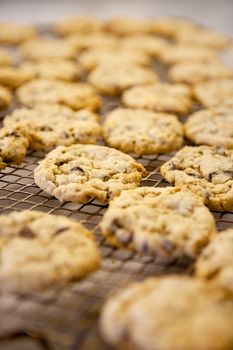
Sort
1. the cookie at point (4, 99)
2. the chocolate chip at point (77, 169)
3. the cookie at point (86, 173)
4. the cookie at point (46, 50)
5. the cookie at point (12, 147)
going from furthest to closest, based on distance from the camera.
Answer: the cookie at point (46, 50)
the cookie at point (4, 99)
the cookie at point (12, 147)
the chocolate chip at point (77, 169)
the cookie at point (86, 173)

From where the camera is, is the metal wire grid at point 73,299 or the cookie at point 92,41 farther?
the cookie at point 92,41

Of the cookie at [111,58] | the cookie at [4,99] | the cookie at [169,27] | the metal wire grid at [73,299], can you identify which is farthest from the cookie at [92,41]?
the metal wire grid at [73,299]

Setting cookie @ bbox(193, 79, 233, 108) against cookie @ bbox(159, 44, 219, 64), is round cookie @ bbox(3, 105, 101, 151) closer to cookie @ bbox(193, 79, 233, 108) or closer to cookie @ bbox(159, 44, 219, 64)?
cookie @ bbox(193, 79, 233, 108)

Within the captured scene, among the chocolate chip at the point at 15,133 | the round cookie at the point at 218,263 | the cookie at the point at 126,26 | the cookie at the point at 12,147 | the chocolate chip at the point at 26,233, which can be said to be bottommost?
the round cookie at the point at 218,263

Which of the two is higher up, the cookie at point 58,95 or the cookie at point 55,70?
the cookie at point 55,70

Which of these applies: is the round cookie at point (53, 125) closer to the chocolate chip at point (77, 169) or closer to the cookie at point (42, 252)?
the chocolate chip at point (77, 169)

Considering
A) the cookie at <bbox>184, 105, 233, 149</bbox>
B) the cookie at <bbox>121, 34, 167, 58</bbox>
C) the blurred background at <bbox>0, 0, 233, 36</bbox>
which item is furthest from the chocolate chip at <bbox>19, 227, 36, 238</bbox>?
the blurred background at <bbox>0, 0, 233, 36</bbox>

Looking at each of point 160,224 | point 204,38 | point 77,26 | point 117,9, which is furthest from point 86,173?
point 117,9

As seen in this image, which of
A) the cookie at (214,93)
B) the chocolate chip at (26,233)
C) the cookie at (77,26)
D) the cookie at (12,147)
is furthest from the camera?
the cookie at (77,26)
